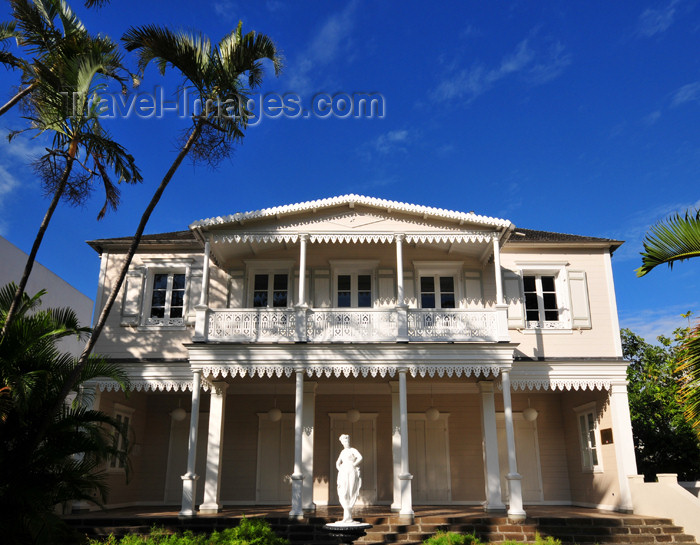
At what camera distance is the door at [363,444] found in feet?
48.1

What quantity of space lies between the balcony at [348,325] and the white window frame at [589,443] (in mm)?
3669

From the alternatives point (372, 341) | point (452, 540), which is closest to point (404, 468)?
point (372, 341)

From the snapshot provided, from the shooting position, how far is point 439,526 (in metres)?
11.2

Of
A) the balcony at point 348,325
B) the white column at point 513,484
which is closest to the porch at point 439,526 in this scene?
the white column at point 513,484

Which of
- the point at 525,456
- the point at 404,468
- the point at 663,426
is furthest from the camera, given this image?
the point at 663,426

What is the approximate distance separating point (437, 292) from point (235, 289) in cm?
502

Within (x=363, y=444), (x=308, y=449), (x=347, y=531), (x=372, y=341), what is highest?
(x=372, y=341)

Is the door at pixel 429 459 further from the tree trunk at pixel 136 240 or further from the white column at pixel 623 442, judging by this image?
the tree trunk at pixel 136 240

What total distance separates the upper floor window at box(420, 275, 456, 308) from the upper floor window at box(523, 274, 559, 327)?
181 cm

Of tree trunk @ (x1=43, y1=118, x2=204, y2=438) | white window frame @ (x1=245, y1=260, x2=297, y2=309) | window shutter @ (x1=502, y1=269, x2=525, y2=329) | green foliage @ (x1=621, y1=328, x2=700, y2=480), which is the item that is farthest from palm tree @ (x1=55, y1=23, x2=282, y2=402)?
green foliage @ (x1=621, y1=328, x2=700, y2=480)

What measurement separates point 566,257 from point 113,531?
1178cm

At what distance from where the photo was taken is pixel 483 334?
12.9 metres

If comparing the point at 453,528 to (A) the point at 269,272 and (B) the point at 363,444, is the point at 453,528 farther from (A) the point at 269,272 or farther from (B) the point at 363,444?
(A) the point at 269,272

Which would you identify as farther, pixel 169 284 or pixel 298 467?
pixel 169 284
